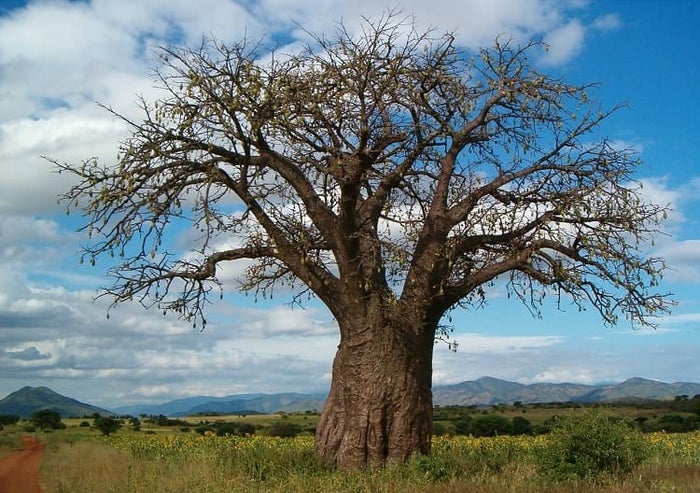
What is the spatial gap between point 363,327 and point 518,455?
180 inches

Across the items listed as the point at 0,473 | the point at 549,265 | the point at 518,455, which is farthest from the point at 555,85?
the point at 0,473

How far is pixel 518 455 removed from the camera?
16906 mm

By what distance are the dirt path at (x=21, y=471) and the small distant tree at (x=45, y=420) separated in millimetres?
21858

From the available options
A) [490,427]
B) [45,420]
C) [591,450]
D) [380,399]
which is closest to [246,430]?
[490,427]

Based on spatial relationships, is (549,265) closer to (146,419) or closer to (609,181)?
(609,181)

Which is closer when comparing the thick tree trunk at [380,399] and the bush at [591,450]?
the bush at [591,450]

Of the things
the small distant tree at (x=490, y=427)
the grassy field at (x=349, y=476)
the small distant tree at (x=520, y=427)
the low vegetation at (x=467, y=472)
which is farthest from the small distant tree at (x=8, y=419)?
the low vegetation at (x=467, y=472)

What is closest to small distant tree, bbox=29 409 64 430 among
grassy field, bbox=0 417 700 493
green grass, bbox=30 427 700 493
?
grassy field, bbox=0 417 700 493

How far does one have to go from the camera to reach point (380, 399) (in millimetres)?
15070

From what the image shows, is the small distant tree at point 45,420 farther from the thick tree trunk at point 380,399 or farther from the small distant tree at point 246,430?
the thick tree trunk at point 380,399

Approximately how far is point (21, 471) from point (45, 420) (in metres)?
35.7

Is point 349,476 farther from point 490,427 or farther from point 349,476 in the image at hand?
point 490,427

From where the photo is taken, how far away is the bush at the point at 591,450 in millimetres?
13539

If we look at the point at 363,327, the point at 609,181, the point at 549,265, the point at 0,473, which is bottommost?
the point at 0,473
